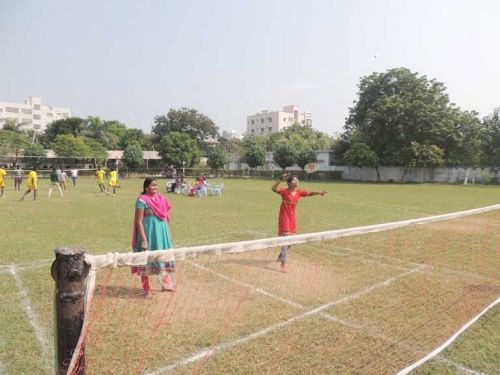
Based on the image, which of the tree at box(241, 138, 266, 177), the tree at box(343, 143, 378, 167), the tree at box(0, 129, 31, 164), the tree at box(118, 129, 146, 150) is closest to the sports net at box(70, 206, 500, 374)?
the tree at box(343, 143, 378, 167)

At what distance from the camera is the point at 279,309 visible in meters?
6.11

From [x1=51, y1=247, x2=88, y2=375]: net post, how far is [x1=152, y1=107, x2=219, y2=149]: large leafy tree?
7626 centimetres

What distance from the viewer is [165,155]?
55844mm

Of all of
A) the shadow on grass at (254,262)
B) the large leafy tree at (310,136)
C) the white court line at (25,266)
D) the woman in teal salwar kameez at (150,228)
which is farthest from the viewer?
the large leafy tree at (310,136)

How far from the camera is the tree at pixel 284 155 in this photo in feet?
180

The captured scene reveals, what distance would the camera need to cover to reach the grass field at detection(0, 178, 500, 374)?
4586 millimetres

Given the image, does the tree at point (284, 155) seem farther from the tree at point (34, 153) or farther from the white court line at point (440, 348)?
the white court line at point (440, 348)

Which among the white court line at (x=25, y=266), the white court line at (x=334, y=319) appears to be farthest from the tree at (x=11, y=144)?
the white court line at (x=334, y=319)

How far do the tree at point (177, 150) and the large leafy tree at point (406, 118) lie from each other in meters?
23.8

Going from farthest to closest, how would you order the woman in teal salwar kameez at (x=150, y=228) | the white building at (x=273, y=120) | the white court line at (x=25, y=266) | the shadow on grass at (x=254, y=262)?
the white building at (x=273, y=120) < the shadow on grass at (x=254, y=262) < the white court line at (x=25, y=266) < the woman in teal salwar kameez at (x=150, y=228)

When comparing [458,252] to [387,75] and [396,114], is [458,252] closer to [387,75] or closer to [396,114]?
[396,114]

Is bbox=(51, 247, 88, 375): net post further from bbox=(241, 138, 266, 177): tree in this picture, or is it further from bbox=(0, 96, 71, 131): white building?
bbox=(0, 96, 71, 131): white building

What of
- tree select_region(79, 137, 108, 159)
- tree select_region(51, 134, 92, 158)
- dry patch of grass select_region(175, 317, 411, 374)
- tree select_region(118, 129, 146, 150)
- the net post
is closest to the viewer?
the net post

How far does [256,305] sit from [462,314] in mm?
3178
